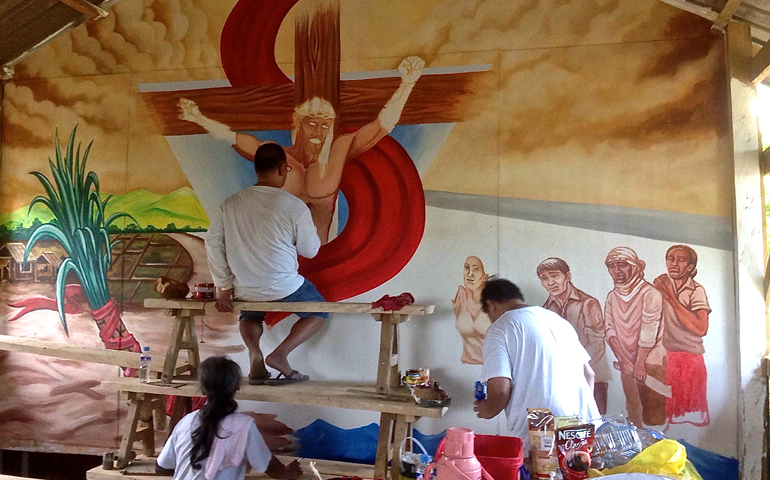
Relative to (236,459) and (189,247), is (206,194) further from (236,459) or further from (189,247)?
(236,459)

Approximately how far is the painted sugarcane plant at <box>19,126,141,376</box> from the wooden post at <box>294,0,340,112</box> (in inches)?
63.3

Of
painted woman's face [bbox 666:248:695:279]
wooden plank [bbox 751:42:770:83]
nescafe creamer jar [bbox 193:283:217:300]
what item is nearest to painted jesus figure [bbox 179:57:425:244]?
nescafe creamer jar [bbox 193:283:217:300]

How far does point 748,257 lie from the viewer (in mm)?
3627

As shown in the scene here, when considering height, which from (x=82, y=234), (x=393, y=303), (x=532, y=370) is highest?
(x=82, y=234)

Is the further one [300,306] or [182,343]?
[182,343]

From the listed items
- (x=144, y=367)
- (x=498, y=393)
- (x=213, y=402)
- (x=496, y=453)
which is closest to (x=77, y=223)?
(x=144, y=367)

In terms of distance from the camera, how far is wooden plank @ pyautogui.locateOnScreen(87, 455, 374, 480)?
11.9 feet

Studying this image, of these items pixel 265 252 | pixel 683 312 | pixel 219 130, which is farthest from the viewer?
pixel 219 130

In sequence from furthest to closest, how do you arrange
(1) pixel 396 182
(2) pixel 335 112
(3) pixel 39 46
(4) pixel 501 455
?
(3) pixel 39 46 < (2) pixel 335 112 < (1) pixel 396 182 < (4) pixel 501 455

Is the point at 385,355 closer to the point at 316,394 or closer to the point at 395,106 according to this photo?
the point at 316,394

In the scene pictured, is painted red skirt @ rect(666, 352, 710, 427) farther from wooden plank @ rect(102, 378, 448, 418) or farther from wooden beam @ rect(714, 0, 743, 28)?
wooden beam @ rect(714, 0, 743, 28)

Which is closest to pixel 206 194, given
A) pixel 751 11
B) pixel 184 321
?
pixel 184 321

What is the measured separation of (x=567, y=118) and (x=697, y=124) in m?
0.76

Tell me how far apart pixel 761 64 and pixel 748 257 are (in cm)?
109
